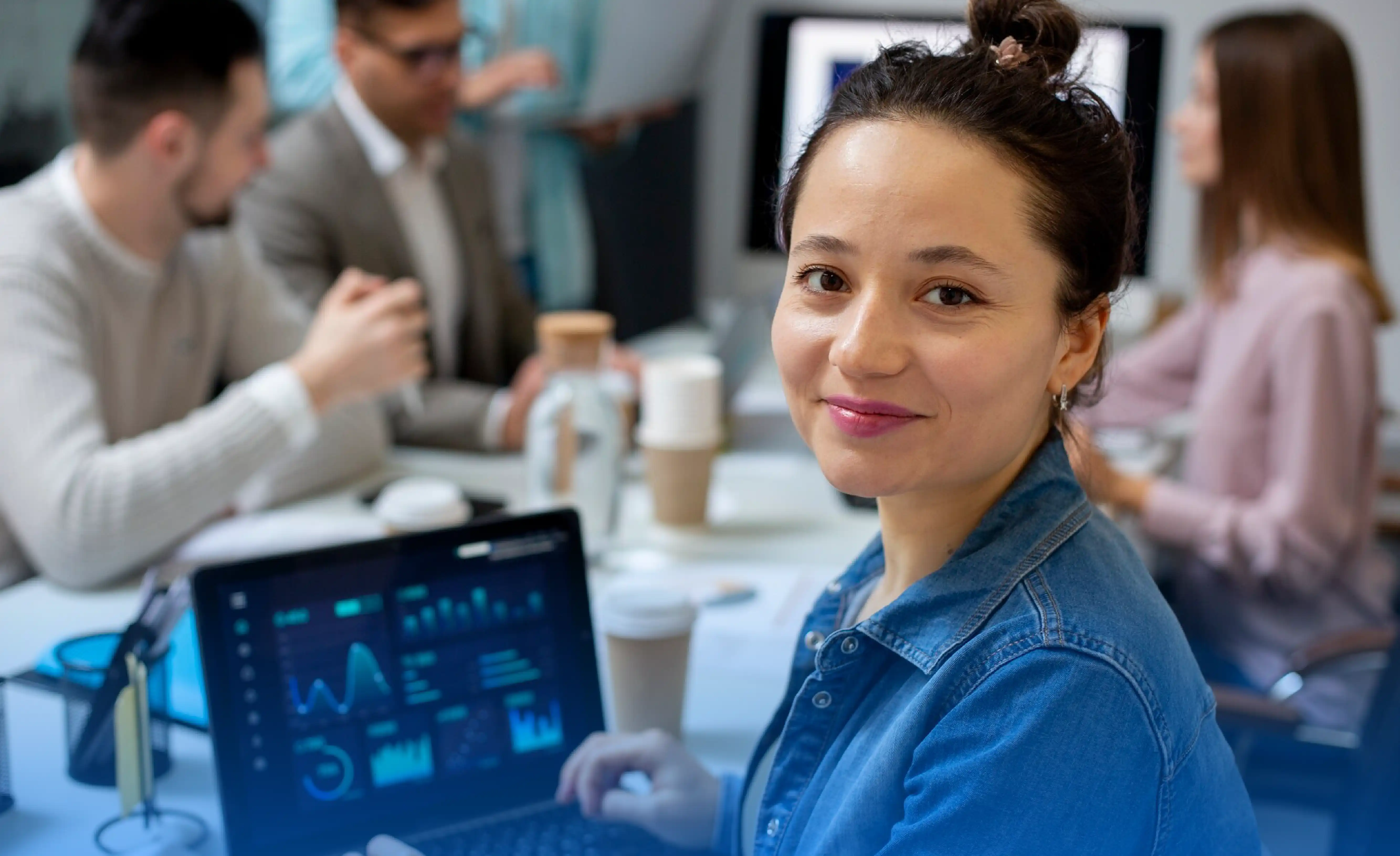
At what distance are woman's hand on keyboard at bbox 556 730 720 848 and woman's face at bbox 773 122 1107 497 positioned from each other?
1.11ft

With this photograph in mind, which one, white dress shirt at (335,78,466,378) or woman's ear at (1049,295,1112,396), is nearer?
woman's ear at (1049,295,1112,396)

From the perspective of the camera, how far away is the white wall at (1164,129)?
3.38 metres

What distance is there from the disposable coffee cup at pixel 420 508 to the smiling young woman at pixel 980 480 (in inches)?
28.4

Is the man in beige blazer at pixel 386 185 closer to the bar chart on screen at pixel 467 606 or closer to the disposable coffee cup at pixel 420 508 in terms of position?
the disposable coffee cup at pixel 420 508

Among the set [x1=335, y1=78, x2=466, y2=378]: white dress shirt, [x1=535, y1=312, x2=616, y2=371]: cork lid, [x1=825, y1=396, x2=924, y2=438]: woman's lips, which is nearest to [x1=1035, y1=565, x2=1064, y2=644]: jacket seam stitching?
[x1=825, y1=396, x2=924, y2=438]: woman's lips

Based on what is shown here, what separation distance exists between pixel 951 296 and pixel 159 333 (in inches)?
55.3

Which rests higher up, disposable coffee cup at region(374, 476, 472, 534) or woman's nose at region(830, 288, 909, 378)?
woman's nose at region(830, 288, 909, 378)

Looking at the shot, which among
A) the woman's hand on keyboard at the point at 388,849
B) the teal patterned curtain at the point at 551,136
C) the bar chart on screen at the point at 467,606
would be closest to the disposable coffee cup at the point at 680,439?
the bar chart on screen at the point at 467,606

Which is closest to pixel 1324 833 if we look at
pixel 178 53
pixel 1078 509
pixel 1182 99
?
pixel 1078 509

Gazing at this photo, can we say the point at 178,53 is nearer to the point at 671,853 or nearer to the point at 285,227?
the point at 285,227

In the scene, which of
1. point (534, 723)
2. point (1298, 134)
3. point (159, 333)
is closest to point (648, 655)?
point (534, 723)

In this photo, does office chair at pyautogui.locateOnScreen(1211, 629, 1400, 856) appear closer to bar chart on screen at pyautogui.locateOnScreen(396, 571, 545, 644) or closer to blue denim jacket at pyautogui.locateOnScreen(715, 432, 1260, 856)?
blue denim jacket at pyautogui.locateOnScreen(715, 432, 1260, 856)

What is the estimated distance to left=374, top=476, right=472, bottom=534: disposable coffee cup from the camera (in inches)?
56.6

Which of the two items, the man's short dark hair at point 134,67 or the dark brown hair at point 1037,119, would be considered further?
the man's short dark hair at point 134,67
